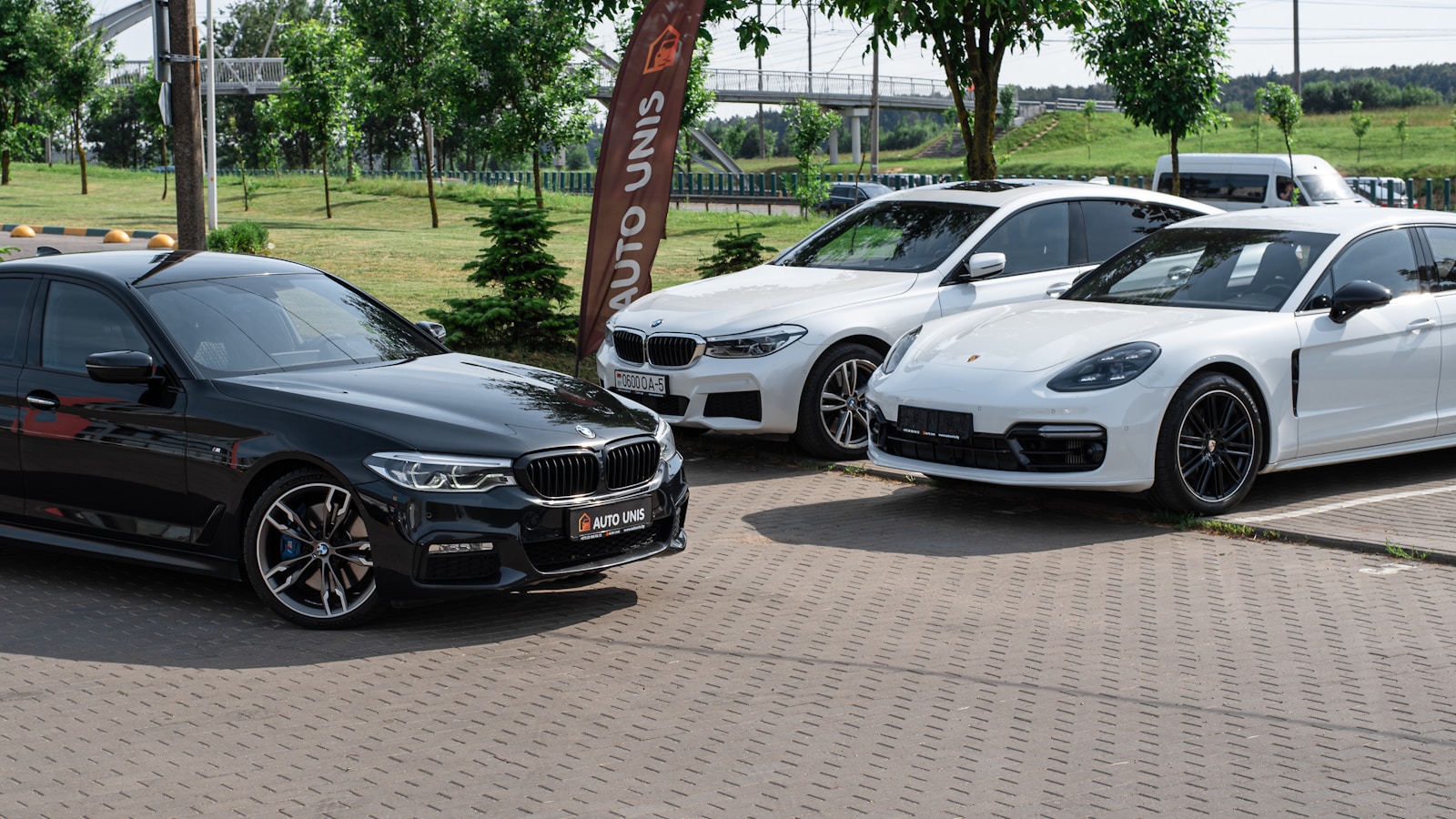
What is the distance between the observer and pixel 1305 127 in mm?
88750

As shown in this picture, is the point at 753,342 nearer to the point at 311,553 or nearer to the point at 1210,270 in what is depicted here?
the point at 1210,270

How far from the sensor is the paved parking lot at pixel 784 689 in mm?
4430

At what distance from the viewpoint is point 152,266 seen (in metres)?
7.14

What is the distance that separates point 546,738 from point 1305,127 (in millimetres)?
92081

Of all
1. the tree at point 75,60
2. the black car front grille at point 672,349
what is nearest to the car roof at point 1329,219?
the black car front grille at point 672,349

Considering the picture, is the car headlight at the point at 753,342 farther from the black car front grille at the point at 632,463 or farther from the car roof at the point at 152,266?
the black car front grille at the point at 632,463

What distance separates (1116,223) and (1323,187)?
21.8 m

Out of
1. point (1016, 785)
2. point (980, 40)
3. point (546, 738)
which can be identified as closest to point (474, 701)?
point (546, 738)

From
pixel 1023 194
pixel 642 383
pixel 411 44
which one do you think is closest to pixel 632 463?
pixel 642 383

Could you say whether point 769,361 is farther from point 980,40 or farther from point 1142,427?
point 980,40

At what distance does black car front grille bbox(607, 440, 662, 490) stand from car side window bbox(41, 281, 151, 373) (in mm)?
2121

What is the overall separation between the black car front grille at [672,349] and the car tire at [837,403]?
75 centimetres

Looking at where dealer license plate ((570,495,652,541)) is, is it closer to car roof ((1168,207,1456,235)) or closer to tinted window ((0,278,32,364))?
tinted window ((0,278,32,364))

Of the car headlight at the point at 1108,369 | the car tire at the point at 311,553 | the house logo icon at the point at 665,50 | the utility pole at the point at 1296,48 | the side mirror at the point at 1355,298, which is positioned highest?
the utility pole at the point at 1296,48
